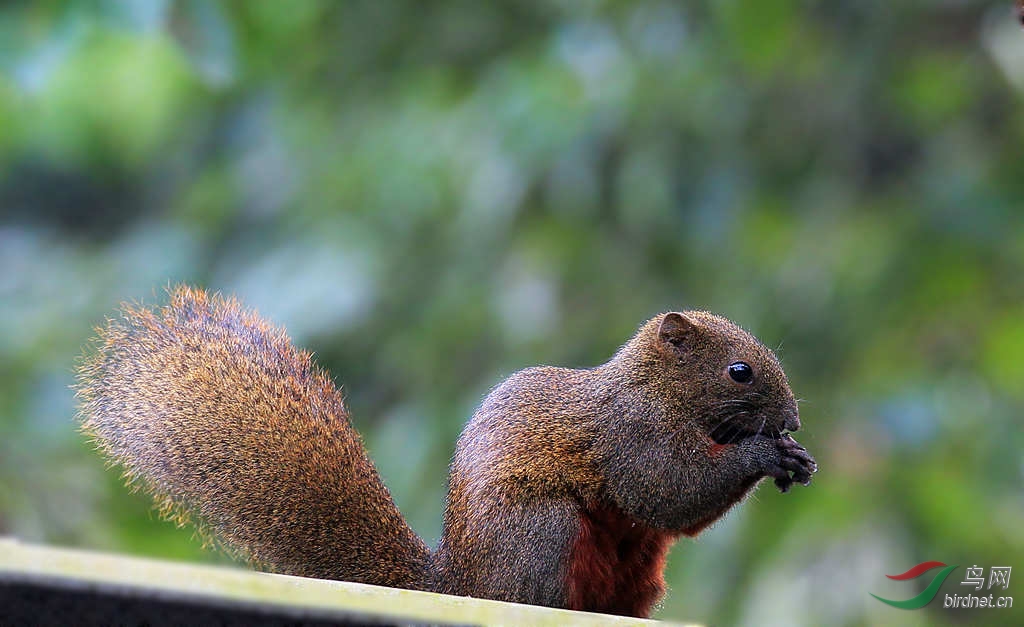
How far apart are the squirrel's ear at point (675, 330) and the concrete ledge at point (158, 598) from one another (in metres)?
1.01

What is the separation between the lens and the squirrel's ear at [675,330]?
2.20 meters

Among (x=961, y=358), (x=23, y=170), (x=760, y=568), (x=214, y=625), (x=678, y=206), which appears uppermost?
(x=23, y=170)

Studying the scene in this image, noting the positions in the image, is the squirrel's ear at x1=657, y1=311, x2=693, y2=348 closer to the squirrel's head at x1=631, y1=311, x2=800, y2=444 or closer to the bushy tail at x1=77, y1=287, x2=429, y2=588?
the squirrel's head at x1=631, y1=311, x2=800, y2=444

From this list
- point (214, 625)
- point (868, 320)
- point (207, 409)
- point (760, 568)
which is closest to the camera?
point (214, 625)

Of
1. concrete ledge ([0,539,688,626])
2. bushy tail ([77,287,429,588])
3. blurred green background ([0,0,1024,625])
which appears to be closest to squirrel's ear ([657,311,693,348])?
bushy tail ([77,287,429,588])

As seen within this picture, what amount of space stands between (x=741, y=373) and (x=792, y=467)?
23cm

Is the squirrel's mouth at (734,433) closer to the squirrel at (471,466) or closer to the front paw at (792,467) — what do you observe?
the squirrel at (471,466)

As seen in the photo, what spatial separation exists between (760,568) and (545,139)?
175cm

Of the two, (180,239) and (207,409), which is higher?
(180,239)

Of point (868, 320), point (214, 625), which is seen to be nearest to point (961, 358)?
point (868, 320)

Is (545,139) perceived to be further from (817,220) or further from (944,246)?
(944,246)

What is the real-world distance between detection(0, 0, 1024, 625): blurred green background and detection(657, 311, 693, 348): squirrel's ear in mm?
1584

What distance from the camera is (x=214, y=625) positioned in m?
1.18

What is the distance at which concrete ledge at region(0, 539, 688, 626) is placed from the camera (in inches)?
43.7
